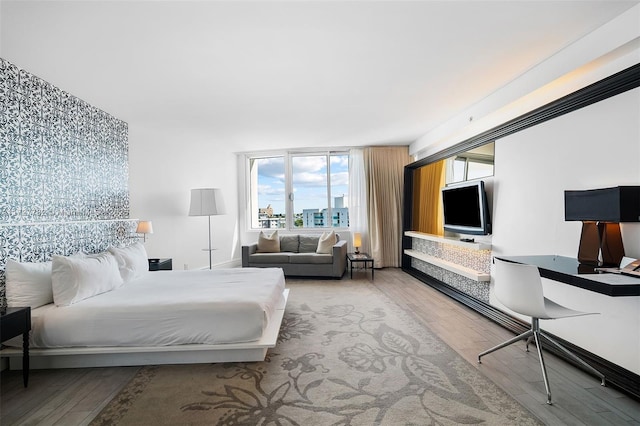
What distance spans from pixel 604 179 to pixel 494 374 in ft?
5.47

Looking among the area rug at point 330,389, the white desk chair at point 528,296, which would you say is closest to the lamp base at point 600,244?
the white desk chair at point 528,296

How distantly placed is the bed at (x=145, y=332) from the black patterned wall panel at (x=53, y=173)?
1.84 ft

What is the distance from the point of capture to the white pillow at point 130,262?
3.32m

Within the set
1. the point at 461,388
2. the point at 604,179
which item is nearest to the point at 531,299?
the point at 461,388

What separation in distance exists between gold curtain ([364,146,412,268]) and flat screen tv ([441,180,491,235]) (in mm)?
1851

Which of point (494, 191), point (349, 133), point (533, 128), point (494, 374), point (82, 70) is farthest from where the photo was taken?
point (349, 133)

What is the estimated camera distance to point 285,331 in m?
3.16

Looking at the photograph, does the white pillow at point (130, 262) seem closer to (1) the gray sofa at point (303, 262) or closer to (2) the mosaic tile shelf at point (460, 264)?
(1) the gray sofa at point (303, 262)

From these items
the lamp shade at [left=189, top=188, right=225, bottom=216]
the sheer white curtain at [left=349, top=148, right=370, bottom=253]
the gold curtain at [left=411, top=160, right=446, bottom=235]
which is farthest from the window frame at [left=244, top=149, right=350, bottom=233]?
the lamp shade at [left=189, top=188, right=225, bottom=216]

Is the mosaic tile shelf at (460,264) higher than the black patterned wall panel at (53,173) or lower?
lower

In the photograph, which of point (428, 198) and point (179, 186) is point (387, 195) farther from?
point (179, 186)

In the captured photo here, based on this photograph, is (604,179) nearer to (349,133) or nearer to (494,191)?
(494,191)

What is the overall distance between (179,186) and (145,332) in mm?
3553

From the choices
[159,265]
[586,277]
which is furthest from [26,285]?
[586,277]
